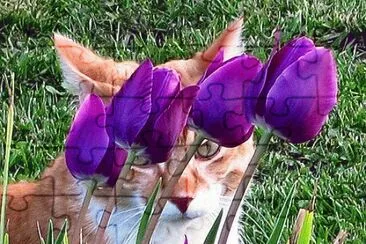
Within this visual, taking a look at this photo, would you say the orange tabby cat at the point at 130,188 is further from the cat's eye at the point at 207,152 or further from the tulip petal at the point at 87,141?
the tulip petal at the point at 87,141

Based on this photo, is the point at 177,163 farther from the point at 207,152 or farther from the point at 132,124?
the point at 132,124

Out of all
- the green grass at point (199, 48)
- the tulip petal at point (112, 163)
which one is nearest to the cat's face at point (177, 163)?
the green grass at point (199, 48)

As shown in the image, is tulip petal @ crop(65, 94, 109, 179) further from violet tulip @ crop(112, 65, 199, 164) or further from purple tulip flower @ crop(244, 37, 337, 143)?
purple tulip flower @ crop(244, 37, 337, 143)

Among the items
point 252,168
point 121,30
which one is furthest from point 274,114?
point 121,30

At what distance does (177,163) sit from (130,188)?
0.12m

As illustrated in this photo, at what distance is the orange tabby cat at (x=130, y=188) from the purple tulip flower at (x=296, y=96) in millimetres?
979

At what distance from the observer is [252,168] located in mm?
871

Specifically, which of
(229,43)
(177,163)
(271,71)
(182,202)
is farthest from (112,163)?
(229,43)

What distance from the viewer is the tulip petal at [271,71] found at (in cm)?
82

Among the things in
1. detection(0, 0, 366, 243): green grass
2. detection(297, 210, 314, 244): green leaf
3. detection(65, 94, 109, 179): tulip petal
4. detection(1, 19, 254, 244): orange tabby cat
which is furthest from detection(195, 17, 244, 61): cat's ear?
detection(65, 94, 109, 179): tulip petal

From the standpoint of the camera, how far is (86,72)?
2064mm

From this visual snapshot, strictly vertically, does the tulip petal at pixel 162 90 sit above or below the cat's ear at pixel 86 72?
above

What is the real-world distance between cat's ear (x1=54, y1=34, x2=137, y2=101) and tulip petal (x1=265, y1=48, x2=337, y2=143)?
3.58ft

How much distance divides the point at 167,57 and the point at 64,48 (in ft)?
4.90
